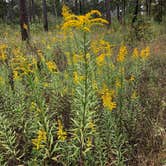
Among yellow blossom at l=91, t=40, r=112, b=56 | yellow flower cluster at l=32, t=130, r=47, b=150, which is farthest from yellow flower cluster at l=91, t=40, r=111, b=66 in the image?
yellow flower cluster at l=32, t=130, r=47, b=150

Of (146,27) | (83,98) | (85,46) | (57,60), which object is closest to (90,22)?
(85,46)

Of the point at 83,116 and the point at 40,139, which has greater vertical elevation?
the point at 83,116

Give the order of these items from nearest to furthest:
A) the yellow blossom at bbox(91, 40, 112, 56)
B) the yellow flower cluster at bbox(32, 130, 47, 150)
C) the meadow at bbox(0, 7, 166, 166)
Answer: the yellow flower cluster at bbox(32, 130, 47, 150), the meadow at bbox(0, 7, 166, 166), the yellow blossom at bbox(91, 40, 112, 56)

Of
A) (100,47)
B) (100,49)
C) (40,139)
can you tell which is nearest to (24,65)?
(40,139)

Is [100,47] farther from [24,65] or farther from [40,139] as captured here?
[40,139]

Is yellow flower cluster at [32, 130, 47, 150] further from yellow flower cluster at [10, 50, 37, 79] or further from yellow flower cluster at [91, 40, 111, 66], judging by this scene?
yellow flower cluster at [91, 40, 111, 66]

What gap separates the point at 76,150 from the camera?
270 cm

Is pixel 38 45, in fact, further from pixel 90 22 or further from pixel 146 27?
pixel 90 22

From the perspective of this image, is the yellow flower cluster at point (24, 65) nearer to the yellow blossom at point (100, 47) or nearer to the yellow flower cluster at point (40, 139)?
the yellow flower cluster at point (40, 139)

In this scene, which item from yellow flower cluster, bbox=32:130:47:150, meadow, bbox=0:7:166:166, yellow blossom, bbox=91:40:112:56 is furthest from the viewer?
yellow blossom, bbox=91:40:112:56

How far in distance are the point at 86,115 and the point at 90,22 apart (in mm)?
892

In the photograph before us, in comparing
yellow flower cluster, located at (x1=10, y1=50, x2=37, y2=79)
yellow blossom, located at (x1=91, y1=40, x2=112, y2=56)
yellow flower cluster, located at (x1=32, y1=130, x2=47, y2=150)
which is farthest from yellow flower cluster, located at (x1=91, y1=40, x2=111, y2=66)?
yellow flower cluster, located at (x1=32, y1=130, x2=47, y2=150)

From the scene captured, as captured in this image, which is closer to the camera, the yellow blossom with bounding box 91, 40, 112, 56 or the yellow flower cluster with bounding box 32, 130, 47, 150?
the yellow flower cluster with bounding box 32, 130, 47, 150

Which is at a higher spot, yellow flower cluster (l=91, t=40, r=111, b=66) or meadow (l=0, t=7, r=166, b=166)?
yellow flower cluster (l=91, t=40, r=111, b=66)
